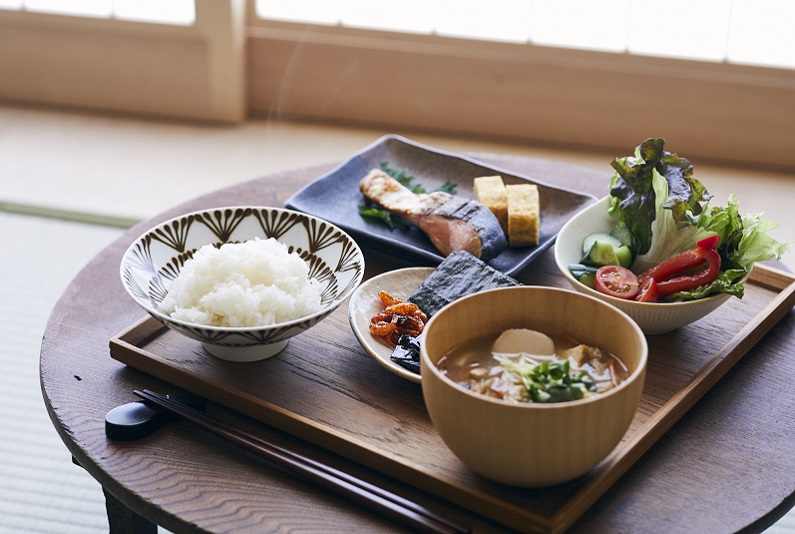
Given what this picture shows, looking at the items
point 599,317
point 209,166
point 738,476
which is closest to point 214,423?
point 599,317

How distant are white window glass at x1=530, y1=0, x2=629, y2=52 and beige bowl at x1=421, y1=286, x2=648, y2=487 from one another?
2950 millimetres

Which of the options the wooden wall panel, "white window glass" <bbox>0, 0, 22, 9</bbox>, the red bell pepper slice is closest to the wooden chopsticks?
the red bell pepper slice

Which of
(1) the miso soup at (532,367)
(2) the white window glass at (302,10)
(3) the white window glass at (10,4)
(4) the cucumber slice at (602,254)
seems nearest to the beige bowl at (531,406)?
(1) the miso soup at (532,367)

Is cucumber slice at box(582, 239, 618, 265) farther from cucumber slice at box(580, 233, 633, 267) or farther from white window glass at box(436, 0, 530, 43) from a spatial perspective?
white window glass at box(436, 0, 530, 43)

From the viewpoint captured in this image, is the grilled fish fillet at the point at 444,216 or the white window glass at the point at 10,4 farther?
the white window glass at the point at 10,4

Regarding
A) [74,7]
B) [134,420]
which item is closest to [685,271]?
[134,420]

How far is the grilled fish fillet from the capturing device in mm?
1820

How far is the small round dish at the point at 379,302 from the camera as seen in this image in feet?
4.55

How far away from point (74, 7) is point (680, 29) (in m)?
2.98

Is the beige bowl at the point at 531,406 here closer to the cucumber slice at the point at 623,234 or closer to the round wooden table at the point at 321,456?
the round wooden table at the point at 321,456

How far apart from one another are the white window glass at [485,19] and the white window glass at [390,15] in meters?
0.06

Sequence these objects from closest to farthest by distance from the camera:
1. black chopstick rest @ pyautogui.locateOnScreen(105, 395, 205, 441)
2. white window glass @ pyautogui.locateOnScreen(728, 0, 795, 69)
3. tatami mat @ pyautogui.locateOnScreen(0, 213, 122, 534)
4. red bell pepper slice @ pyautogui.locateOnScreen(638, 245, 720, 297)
Answer: black chopstick rest @ pyautogui.locateOnScreen(105, 395, 205, 441) → red bell pepper slice @ pyautogui.locateOnScreen(638, 245, 720, 297) → tatami mat @ pyautogui.locateOnScreen(0, 213, 122, 534) → white window glass @ pyautogui.locateOnScreen(728, 0, 795, 69)

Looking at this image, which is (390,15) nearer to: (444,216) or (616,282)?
(444,216)

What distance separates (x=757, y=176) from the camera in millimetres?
3854
